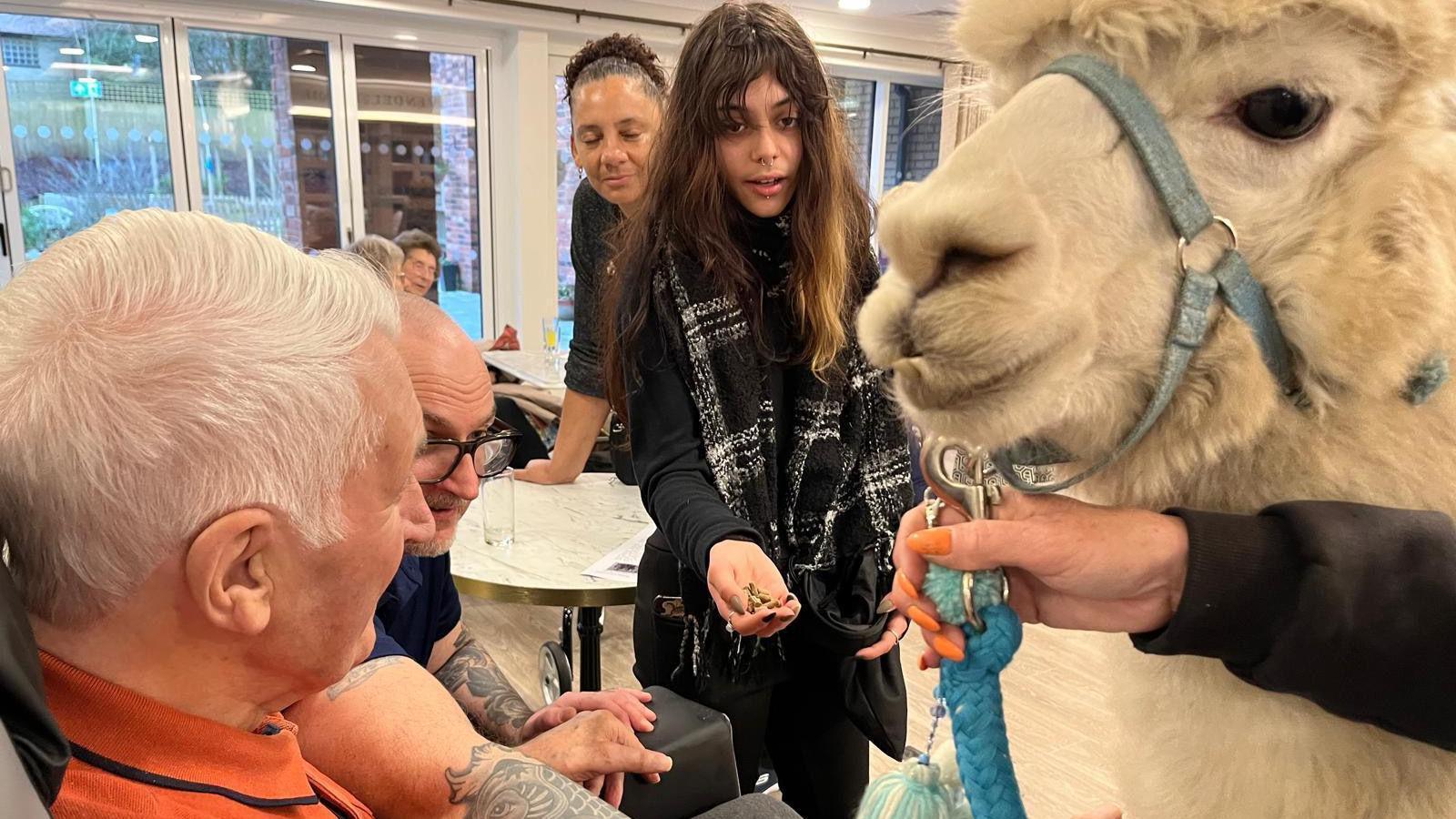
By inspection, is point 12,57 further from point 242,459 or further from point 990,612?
point 990,612

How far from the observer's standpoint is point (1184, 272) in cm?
57

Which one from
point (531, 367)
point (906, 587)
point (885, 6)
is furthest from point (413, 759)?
point (885, 6)

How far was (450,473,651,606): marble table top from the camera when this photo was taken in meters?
1.86

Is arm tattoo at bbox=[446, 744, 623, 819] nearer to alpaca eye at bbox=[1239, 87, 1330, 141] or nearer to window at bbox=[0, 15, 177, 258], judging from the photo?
alpaca eye at bbox=[1239, 87, 1330, 141]

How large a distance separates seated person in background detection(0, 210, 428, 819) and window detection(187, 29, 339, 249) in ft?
18.9

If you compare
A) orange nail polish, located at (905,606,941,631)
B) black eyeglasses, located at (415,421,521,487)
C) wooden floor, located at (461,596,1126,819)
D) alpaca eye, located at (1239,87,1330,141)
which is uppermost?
alpaca eye, located at (1239,87,1330,141)

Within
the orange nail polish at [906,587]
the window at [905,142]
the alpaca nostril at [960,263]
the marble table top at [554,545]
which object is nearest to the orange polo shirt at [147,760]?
the orange nail polish at [906,587]

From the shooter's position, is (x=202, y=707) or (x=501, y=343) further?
(x=501, y=343)

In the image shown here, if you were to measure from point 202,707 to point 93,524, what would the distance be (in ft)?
0.62

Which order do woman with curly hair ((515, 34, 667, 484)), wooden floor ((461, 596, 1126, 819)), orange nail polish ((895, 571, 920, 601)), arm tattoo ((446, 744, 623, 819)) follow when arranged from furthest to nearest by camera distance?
wooden floor ((461, 596, 1126, 819)) < woman with curly hair ((515, 34, 667, 484)) < arm tattoo ((446, 744, 623, 819)) < orange nail polish ((895, 571, 920, 601))

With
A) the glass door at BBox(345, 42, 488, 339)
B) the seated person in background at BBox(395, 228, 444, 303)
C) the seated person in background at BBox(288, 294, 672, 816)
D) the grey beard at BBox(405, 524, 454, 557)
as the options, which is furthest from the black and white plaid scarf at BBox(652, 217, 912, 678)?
the glass door at BBox(345, 42, 488, 339)

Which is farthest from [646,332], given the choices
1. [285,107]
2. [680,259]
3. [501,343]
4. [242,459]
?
[285,107]

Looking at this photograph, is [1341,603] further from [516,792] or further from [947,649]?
[516,792]

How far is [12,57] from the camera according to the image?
533cm
